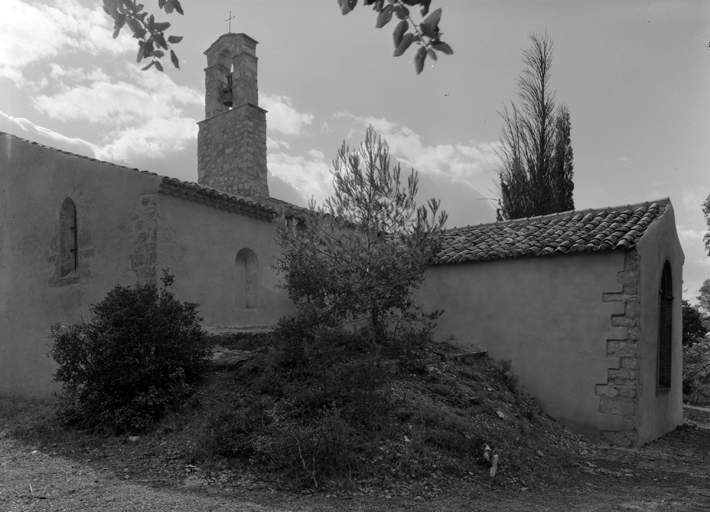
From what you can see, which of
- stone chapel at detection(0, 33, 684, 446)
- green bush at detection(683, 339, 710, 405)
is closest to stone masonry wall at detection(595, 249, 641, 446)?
stone chapel at detection(0, 33, 684, 446)

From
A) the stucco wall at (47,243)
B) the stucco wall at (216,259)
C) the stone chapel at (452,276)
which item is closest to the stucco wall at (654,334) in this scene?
the stone chapel at (452,276)

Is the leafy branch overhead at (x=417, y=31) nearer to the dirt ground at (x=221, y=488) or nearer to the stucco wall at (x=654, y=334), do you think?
the dirt ground at (x=221, y=488)

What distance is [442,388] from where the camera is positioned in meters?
8.72

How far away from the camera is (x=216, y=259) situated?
1140 cm

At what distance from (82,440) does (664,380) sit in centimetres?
1031

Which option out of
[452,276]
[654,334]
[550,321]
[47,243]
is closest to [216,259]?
[47,243]

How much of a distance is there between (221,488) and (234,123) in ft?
40.0

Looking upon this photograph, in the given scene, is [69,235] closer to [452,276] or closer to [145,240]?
[145,240]

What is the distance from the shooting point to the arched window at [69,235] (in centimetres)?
1170

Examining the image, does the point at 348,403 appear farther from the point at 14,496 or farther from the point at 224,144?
the point at 224,144

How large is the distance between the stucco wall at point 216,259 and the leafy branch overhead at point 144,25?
20.1 ft

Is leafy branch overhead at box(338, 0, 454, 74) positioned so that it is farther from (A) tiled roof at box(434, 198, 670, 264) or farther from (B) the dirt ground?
(A) tiled roof at box(434, 198, 670, 264)

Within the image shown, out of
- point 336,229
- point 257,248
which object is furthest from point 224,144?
point 336,229

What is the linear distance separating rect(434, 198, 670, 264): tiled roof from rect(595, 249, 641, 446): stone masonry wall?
0.58 meters
